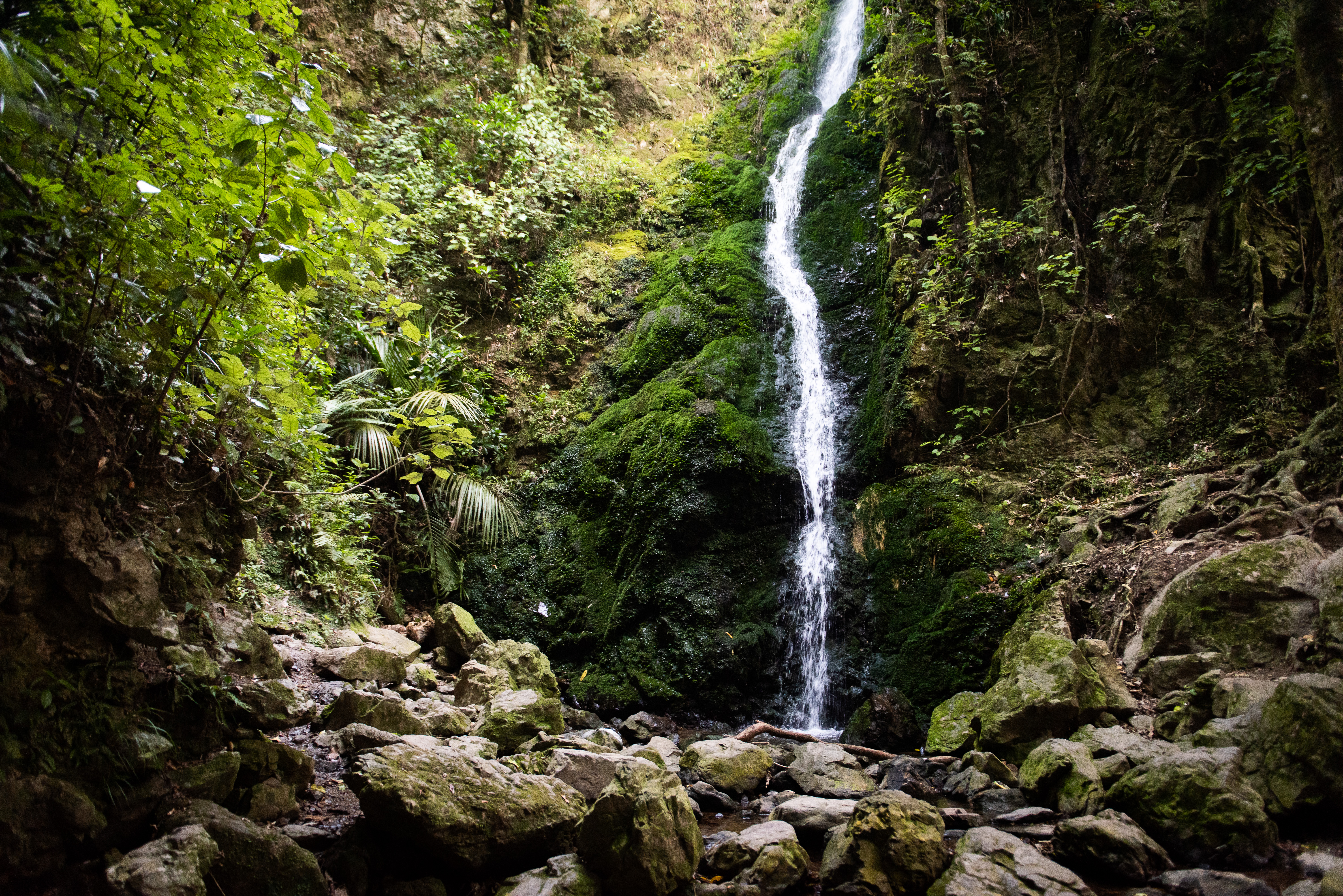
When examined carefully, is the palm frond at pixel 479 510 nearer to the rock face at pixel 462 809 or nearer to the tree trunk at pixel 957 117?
the rock face at pixel 462 809

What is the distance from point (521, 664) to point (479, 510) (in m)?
2.68

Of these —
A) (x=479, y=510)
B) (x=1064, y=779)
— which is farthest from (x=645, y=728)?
(x=479, y=510)

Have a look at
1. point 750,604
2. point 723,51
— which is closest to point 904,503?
point 750,604

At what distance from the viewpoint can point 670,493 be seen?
7.64m

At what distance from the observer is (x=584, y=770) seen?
409 centimetres

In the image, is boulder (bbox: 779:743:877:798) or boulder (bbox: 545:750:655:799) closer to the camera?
boulder (bbox: 545:750:655:799)

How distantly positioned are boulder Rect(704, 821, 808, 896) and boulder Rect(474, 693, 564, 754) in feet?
5.84

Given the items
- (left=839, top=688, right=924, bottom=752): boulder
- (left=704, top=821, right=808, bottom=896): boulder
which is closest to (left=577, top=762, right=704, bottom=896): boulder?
(left=704, top=821, right=808, bottom=896): boulder

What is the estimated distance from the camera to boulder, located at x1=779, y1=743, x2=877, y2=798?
4480mm

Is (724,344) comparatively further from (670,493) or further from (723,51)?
(723,51)

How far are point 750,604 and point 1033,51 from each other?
7343 mm

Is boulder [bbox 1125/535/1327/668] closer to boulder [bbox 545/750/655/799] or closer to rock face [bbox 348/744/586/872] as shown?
boulder [bbox 545/750/655/799]

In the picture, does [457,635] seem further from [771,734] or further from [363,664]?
[771,734]

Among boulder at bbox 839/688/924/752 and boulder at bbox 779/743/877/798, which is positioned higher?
boulder at bbox 839/688/924/752
